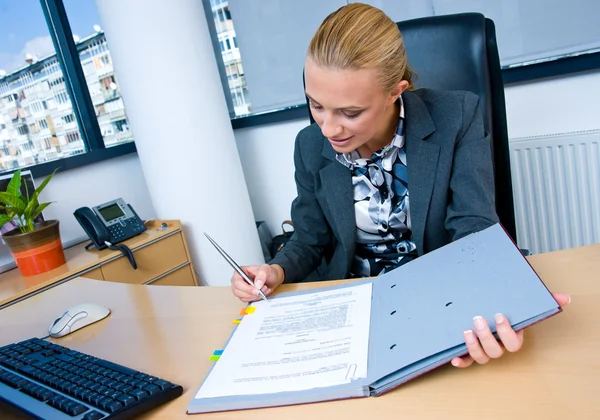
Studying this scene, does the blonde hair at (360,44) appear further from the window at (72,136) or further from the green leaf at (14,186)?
the window at (72,136)

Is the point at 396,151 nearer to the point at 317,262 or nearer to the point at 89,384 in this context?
the point at 317,262

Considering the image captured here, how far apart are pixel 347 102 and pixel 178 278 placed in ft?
4.70

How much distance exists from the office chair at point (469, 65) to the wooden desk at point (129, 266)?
127 centimetres

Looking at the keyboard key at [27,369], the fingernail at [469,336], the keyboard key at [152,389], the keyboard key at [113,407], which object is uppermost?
the fingernail at [469,336]

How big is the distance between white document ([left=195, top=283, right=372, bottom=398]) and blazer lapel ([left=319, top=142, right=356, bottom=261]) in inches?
10.3

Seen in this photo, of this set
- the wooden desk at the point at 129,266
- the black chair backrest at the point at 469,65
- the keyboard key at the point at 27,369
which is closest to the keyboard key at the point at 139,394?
the keyboard key at the point at 27,369

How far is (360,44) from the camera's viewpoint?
1.03 metres

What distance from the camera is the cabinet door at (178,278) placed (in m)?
2.17

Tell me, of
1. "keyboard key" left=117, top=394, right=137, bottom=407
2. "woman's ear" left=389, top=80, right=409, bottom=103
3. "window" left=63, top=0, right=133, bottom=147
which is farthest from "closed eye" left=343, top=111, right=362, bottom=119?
"window" left=63, top=0, right=133, bottom=147

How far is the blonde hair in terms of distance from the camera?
102 cm

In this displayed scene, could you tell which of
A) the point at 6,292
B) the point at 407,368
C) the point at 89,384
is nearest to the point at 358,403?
the point at 407,368

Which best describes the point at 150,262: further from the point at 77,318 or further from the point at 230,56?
the point at 230,56

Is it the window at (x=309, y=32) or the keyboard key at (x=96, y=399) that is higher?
the window at (x=309, y=32)

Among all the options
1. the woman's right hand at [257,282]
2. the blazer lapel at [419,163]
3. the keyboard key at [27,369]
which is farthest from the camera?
the blazer lapel at [419,163]
